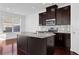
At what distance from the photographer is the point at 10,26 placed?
53.6 inches

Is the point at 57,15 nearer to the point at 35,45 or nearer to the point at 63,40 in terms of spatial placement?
the point at 63,40

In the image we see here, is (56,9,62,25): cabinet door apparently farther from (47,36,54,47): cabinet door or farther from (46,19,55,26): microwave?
(47,36,54,47): cabinet door

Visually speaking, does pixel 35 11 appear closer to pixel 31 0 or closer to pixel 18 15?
pixel 18 15

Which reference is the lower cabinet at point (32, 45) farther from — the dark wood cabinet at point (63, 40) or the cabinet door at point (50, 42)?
the dark wood cabinet at point (63, 40)

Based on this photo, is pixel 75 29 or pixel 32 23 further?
pixel 75 29

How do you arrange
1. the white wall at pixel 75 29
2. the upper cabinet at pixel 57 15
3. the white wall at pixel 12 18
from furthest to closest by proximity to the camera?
the white wall at pixel 75 29 < the upper cabinet at pixel 57 15 < the white wall at pixel 12 18

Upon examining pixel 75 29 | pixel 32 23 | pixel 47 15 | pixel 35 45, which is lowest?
pixel 35 45

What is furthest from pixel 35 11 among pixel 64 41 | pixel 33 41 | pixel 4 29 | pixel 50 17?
pixel 64 41

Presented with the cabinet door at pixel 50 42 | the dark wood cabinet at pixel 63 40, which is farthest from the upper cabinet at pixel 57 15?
the cabinet door at pixel 50 42

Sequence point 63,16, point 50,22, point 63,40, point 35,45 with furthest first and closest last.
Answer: point 63,40
point 63,16
point 35,45
point 50,22

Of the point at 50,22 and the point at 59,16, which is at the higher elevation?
the point at 59,16

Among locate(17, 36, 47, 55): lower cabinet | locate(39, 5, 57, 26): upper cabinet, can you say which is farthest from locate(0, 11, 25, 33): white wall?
locate(17, 36, 47, 55): lower cabinet

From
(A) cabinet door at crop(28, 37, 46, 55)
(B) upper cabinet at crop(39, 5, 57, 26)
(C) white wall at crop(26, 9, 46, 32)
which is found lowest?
(A) cabinet door at crop(28, 37, 46, 55)

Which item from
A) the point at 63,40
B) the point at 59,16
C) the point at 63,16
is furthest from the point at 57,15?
the point at 63,40
